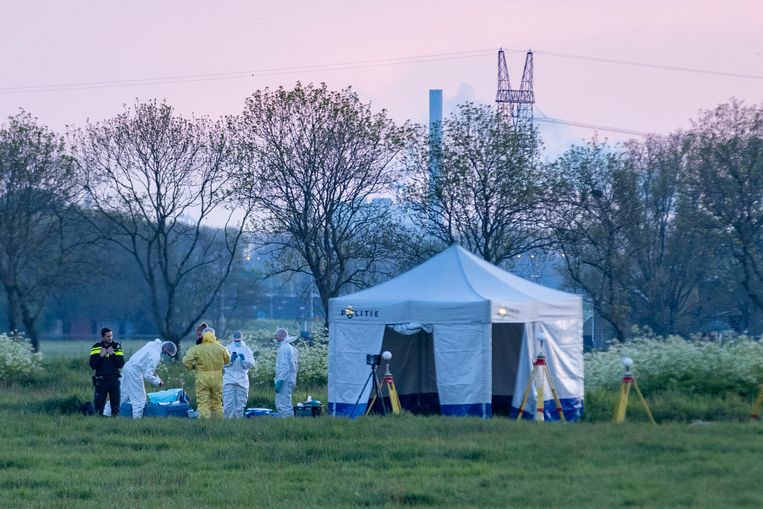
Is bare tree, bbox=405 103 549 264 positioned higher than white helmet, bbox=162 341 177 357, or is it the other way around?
bare tree, bbox=405 103 549 264

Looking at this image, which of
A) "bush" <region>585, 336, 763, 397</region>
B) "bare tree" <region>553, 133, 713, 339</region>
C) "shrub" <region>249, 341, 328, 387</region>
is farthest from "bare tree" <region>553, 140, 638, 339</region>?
"bush" <region>585, 336, 763, 397</region>

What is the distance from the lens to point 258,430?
16.1m

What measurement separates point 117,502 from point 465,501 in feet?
11.6

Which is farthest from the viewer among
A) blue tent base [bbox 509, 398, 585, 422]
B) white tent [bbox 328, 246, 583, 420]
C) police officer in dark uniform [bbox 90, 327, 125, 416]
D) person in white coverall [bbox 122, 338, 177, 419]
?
person in white coverall [bbox 122, 338, 177, 419]

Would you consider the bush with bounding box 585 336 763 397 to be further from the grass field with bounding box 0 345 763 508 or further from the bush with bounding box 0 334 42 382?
the bush with bounding box 0 334 42 382

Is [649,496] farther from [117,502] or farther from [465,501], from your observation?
[117,502]

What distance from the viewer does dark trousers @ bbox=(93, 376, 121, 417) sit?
1988 centimetres

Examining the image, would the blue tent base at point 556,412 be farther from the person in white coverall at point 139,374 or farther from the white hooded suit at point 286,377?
the person in white coverall at point 139,374

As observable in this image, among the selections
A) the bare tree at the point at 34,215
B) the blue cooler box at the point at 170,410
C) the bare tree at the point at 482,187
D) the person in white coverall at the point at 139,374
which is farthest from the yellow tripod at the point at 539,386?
the bare tree at the point at 34,215

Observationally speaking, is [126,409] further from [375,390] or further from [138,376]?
[375,390]

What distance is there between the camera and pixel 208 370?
19047 mm

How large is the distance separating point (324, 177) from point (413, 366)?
15215 mm

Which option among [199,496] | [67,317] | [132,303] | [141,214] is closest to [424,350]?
[199,496]

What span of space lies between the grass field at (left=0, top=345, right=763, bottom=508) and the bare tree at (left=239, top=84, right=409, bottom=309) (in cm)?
1878
